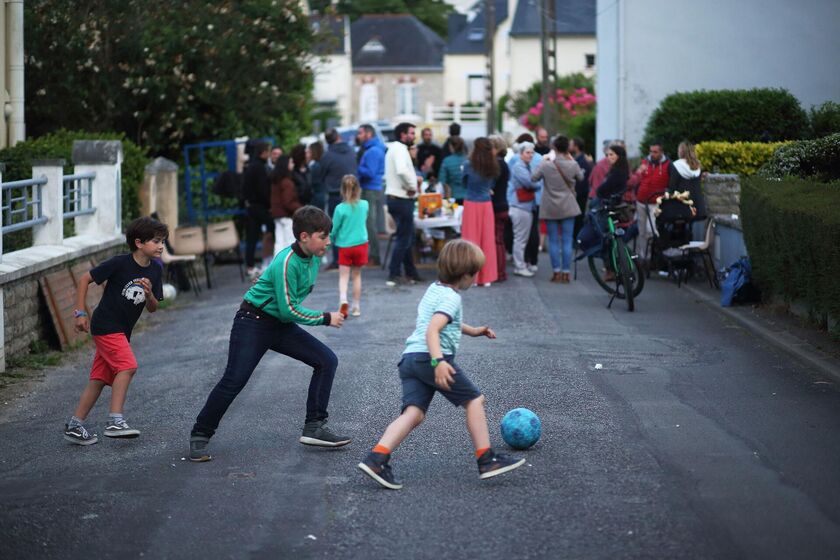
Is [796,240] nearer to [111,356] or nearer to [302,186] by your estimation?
[111,356]

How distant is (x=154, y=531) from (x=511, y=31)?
60.9 meters

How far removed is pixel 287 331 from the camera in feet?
25.1

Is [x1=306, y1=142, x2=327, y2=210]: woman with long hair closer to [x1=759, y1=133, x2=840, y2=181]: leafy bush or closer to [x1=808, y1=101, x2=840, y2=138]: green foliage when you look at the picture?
[x1=759, y1=133, x2=840, y2=181]: leafy bush

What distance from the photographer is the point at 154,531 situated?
5.95 m

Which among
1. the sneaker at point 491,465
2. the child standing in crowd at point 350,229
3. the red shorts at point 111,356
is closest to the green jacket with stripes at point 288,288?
the red shorts at point 111,356

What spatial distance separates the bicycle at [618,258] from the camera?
561 inches

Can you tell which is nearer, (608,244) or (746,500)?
(746,500)

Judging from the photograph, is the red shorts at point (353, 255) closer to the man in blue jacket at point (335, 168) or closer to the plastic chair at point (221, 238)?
the man in blue jacket at point (335, 168)

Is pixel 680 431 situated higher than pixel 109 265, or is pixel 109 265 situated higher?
pixel 109 265

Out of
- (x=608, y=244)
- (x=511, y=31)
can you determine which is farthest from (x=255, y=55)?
(x=511, y=31)

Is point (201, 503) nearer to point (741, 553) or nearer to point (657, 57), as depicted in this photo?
point (741, 553)

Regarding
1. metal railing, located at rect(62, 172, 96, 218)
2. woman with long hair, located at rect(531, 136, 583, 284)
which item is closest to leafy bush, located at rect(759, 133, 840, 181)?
woman with long hair, located at rect(531, 136, 583, 284)

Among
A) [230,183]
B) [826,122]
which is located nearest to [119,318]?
[230,183]

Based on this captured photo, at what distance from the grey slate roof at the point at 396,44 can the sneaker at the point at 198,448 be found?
256ft
